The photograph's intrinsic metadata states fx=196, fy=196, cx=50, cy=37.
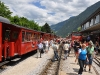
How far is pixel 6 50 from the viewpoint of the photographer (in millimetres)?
13992

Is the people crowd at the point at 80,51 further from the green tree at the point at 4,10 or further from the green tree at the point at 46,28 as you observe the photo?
the green tree at the point at 46,28

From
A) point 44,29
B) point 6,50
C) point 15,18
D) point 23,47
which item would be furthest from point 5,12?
point 44,29

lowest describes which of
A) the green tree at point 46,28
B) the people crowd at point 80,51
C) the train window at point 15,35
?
the people crowd at point 80,51

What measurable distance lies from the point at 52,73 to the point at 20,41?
187 inches

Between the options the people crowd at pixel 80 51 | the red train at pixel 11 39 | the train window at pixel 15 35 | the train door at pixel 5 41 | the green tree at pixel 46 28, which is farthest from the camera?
the green tree at pixel 46 28

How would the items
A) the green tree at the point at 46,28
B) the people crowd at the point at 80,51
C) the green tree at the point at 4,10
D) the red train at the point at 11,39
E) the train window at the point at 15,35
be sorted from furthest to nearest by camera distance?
the green tree at the point at 46,28 < the green tree at the point at 4,10 < the train window at the point at 15,35 < the red train at the point at 11,39 < the people crowd at the point at 80,51

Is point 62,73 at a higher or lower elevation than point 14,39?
lower

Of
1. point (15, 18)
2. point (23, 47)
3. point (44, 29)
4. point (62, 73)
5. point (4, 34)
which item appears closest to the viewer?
point (62, 73)

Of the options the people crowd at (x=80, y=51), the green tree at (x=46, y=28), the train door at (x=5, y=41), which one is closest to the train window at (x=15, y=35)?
the train door at (x=5, y=41)

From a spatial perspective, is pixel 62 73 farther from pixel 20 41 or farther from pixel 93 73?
pixel 20 41

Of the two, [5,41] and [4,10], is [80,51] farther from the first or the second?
[4,10]

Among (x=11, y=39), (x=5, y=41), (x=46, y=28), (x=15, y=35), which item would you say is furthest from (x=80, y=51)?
(x=46, y=28)

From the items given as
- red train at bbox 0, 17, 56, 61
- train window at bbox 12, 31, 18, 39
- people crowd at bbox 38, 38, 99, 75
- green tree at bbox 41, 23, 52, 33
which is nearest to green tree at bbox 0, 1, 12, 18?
people crowd at bbox 38, 38, 99, 75

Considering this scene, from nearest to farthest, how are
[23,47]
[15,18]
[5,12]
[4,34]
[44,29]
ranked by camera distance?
[4,34], [23,47], [5,12], [15,18], [44,29]
